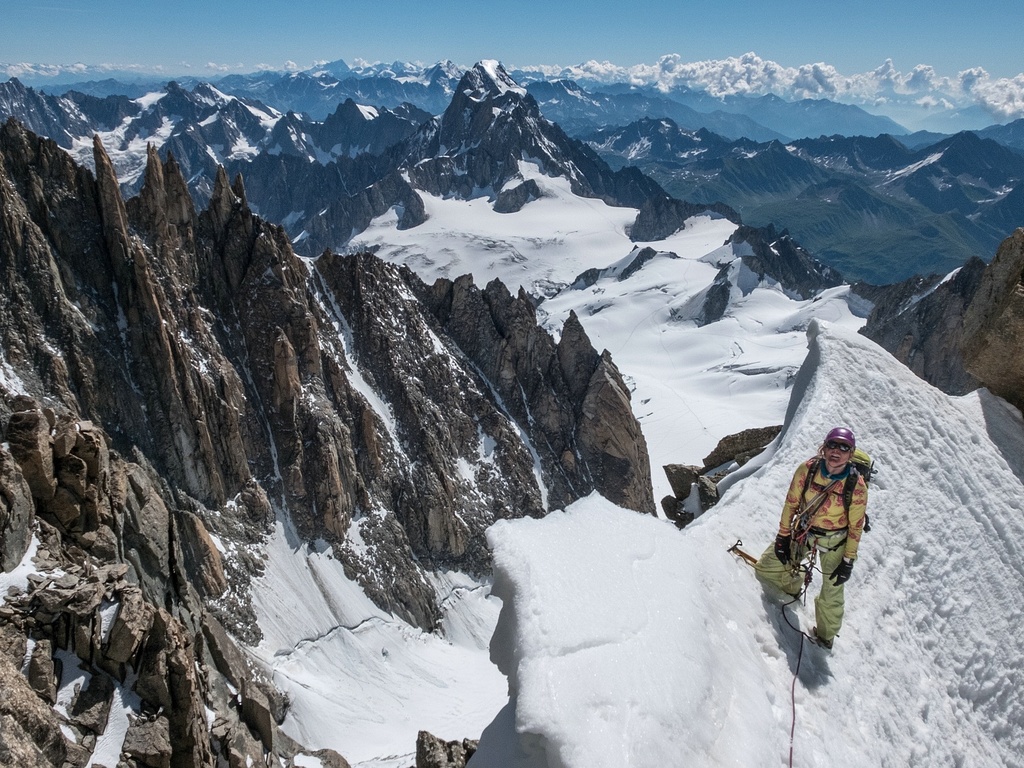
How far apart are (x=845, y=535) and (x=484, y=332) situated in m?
64.3

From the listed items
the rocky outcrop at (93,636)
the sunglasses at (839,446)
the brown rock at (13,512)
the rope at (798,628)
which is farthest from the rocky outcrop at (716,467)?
the brown rock at (13,512)

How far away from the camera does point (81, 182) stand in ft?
143

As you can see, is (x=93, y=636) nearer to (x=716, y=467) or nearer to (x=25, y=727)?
(x=25, y=727)

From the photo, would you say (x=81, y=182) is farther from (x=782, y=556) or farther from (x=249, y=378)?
(x=782, y=556)

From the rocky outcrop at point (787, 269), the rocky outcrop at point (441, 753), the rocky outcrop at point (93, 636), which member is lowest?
the rocky outcrop at point (787, 269)

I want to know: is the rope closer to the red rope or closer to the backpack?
the red rope

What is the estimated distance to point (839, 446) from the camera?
832 cm

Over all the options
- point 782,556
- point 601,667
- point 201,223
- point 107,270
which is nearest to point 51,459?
point 601,667

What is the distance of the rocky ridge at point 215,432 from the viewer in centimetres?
1505

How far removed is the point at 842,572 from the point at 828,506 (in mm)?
918

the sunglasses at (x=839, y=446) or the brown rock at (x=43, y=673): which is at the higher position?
the sunglasses at (x=839, y=446)

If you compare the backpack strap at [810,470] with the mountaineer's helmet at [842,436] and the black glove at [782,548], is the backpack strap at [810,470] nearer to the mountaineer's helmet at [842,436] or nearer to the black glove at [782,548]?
the mountaineer's helmet at [842,436]

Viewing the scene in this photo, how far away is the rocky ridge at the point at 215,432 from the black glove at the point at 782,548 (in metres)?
12.6

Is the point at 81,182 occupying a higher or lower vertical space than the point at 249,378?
higher
